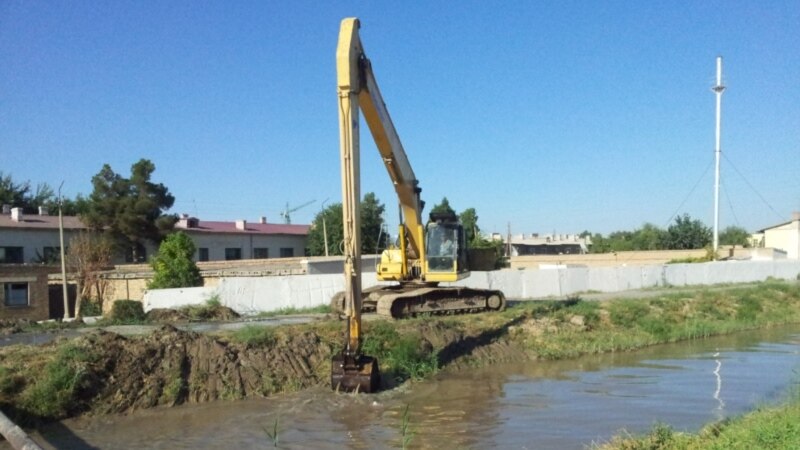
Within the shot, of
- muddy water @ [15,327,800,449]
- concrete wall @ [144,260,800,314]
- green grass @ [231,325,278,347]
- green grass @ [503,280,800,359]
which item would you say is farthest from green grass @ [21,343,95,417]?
concrete wall @ [144,260,800,314]

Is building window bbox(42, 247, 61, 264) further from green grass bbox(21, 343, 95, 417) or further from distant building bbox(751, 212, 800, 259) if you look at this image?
distant building bbox(751, 212, 800, 259)

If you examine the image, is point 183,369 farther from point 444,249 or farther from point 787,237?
point 787,237

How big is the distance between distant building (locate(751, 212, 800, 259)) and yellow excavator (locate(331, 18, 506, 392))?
5027 centimetres

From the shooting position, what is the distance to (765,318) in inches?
1096

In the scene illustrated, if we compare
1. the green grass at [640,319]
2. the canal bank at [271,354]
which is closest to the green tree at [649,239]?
the green grass at [640,319]

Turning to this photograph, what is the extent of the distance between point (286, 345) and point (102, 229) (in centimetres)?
3991

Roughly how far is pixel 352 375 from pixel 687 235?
6960 centimetres

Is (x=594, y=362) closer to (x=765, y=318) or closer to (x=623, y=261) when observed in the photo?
(x=765, y=318)

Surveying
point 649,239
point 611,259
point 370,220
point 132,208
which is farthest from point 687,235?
point 132,208

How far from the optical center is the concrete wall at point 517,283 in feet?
93.1

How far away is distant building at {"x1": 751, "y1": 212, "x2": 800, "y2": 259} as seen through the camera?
64.2 m

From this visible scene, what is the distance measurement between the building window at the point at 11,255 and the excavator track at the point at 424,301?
1269 inches

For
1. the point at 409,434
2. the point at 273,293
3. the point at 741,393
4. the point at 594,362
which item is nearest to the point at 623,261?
the point at 273,293

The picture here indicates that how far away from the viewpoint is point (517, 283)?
3281 centimetres
